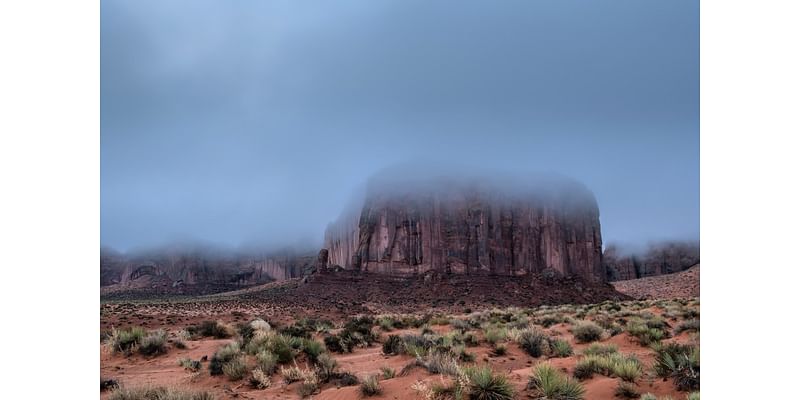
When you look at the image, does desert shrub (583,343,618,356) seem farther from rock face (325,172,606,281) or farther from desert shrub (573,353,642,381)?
rock face (325,172,606,281)

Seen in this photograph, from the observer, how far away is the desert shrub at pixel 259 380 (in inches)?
380

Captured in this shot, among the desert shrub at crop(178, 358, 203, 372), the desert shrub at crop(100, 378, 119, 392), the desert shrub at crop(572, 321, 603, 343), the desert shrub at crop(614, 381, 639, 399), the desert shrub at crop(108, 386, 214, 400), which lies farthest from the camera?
the desert shrub at crop(572, 321, 603, 343)

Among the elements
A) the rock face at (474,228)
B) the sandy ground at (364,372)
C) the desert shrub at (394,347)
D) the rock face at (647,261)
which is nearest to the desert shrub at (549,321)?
the sandy ground at (364,372)

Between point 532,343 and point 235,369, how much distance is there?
8.09 metres

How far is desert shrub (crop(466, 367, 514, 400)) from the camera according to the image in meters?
7.37

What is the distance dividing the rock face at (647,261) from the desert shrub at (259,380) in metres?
126

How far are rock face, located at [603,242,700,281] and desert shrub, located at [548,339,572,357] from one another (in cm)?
11949

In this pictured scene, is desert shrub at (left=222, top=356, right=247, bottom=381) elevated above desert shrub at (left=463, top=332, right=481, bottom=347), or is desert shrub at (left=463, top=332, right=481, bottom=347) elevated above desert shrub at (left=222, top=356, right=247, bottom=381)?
desert shrub at (left=222, top=356, right=247, bottom=381)

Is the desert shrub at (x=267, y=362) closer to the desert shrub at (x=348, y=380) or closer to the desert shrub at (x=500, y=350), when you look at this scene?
the desert shrub at (x=348, y=380)

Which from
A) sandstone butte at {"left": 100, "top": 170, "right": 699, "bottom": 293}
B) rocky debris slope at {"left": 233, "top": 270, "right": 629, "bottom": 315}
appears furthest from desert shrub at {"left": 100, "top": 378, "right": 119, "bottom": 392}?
sandstone butte at {"left": 100, "top": 170, "right": 699, "bottom": 293}

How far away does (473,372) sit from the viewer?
8.01 m

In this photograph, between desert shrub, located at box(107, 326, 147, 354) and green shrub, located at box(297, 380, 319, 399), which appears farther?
desert shrub, located at box(107, 326, 147, 354)

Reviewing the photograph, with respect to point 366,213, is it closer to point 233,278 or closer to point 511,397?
point 233,278
